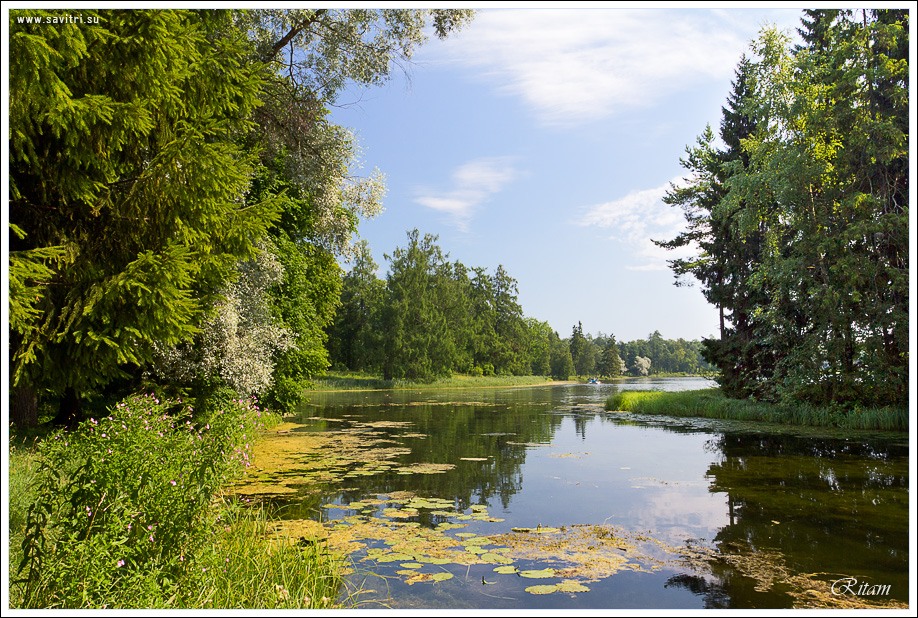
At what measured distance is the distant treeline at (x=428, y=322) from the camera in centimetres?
5159

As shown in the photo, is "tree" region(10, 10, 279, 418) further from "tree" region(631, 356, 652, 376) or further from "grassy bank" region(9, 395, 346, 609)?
"tree" region(631, 356, 652, 376)

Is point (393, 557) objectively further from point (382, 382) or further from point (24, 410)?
point (382, 382)

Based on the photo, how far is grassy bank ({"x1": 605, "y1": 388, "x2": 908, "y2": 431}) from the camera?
17844 mm

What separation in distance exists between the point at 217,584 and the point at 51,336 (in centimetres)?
320

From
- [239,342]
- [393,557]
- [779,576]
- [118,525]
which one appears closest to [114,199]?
[118,525]

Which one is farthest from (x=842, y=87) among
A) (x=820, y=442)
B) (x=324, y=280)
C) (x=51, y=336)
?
(x=51, y=336)

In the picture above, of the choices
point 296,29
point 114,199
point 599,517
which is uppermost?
point 296,29

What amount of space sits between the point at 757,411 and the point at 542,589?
18628mm

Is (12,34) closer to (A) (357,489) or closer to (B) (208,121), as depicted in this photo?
(B) (208,121)

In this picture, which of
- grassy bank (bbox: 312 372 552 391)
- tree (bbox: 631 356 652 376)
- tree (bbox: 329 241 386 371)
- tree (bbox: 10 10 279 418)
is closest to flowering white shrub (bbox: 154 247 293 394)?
tree (bbox: 10 10 279 418)

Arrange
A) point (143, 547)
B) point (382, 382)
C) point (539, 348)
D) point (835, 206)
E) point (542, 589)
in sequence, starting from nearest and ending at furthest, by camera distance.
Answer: point (143, 547)
point (542, 589)
point (835, 206)
point (382, 382)
point (539, 348)

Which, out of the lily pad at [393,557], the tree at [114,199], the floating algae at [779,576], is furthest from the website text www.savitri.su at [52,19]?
the floating algae at [779,576]

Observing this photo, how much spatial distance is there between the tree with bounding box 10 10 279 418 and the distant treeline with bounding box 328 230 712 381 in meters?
39.1

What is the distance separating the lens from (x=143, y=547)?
13.7 feet
